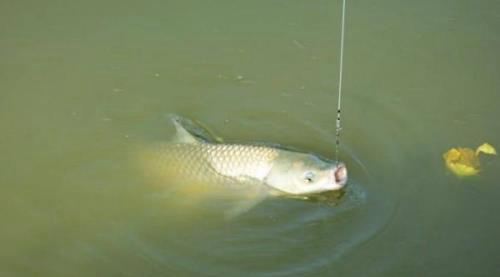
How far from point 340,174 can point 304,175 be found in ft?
0.64

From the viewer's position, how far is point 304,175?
3.96 metres

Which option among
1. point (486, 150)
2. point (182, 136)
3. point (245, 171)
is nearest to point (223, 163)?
point (245, 171)

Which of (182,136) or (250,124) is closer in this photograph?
(182,136)

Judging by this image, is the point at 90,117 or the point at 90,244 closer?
the point at 90,244

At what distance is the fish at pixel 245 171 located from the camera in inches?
156

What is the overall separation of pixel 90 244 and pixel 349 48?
8.12ft

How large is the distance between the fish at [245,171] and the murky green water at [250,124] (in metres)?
0.09

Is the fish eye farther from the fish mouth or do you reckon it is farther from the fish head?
the fish mouth

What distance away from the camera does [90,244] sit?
148 inches

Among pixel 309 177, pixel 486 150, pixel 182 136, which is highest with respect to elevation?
pixel 182 136

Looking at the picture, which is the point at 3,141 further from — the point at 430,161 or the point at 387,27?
the point at 387,27

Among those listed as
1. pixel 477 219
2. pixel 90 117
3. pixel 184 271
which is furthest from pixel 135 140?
pixel 477 219

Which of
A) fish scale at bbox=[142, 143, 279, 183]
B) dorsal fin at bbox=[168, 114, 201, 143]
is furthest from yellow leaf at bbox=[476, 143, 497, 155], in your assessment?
dorsal fin at bbox=[168, 114, 201, 143]

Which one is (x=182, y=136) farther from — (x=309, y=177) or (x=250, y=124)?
(x=309, y=177)
